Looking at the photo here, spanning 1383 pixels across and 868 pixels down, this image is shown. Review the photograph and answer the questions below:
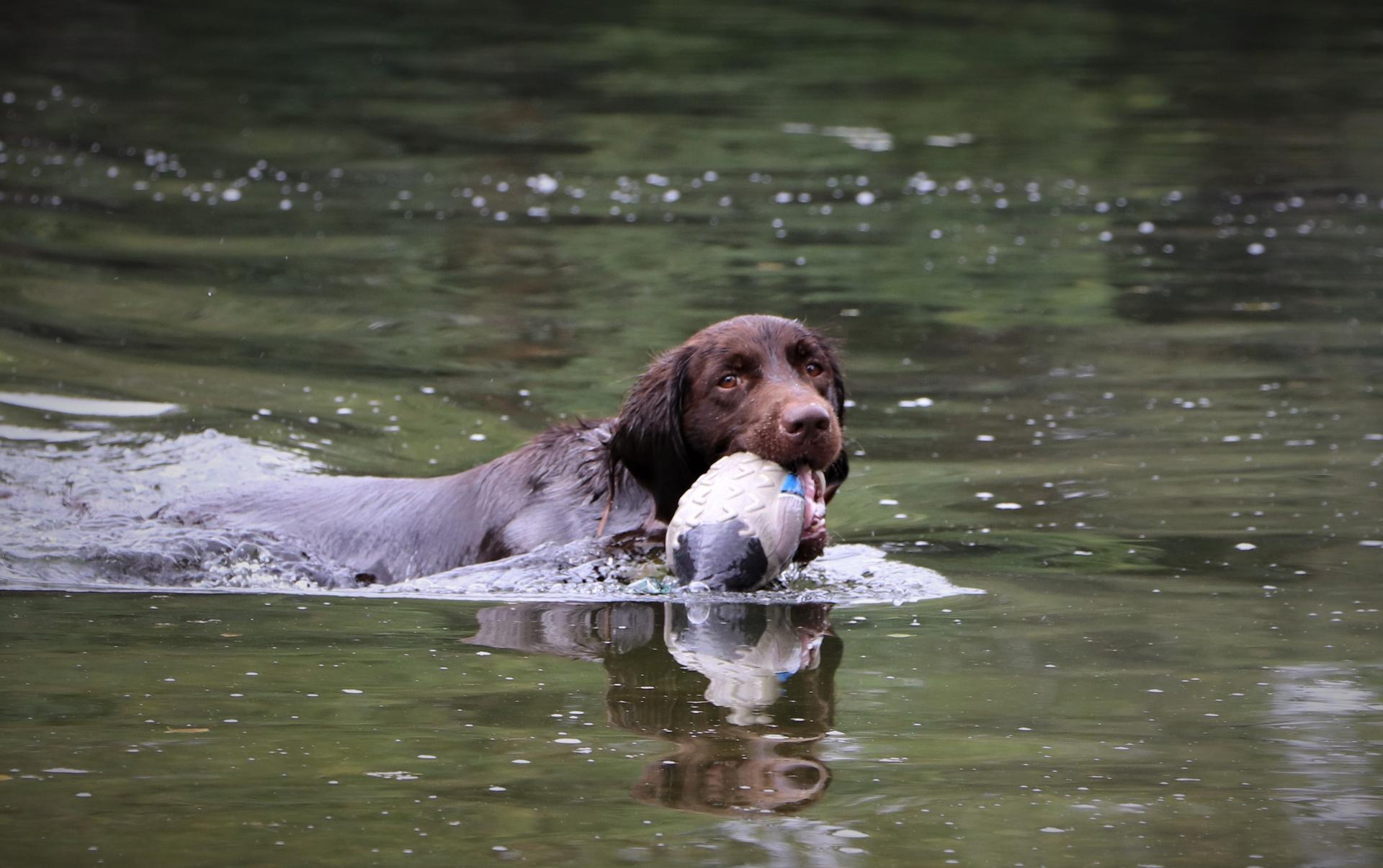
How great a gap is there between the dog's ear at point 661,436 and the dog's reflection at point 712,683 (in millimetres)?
602

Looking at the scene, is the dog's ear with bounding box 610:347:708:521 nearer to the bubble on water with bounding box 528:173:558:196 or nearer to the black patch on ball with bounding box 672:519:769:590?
the black patch on ball with bounding box 672:519:769:590

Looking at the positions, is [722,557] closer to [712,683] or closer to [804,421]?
[804,421]

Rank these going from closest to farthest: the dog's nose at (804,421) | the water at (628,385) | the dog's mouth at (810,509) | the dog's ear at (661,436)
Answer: the water at (628,385) → the dog's nose at (804,421) → the dog's mouth at (810,509) → the dog's ear at (661,436)

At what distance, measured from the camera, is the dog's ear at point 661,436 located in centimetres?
702

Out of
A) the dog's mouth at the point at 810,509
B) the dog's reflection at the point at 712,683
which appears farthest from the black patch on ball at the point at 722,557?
the dog's mouth at the point at 810,509

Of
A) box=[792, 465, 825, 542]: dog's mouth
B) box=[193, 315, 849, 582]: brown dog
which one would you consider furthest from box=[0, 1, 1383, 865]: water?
box=[193, 315, 849, 582]: brown dog

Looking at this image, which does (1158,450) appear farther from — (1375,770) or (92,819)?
(92,819)

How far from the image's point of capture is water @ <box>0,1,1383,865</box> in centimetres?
439

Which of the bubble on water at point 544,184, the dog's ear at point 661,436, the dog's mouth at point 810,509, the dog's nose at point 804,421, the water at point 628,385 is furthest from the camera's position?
the bubble on water at point 544,184

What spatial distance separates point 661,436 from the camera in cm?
710

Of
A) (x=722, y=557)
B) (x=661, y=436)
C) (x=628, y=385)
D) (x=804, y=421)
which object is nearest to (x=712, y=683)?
(x=722, y=557)

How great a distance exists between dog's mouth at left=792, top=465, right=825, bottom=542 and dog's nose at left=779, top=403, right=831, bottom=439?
239mm

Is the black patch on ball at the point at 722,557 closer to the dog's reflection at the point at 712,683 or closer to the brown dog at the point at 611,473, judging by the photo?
the dog's reflection at the point at 712,683

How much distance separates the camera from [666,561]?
22.5ft
